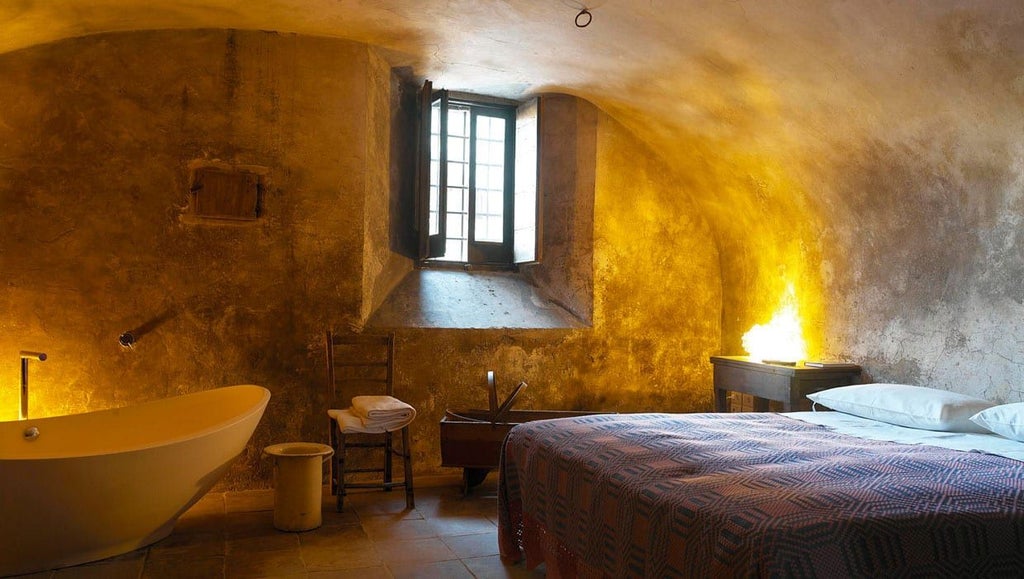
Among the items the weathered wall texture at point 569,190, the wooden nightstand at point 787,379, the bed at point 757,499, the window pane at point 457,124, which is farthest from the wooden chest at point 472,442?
the window pane at point 457,124

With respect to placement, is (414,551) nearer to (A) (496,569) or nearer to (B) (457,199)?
(A) (496,569)

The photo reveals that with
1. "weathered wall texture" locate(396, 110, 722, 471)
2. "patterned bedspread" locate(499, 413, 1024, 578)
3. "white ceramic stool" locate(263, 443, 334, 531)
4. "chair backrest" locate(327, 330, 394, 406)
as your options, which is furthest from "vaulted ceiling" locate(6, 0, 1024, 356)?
"white ceramic stool" locate(263, 443, 334, 531)

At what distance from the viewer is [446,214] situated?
214 inches

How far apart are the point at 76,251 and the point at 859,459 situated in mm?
4134

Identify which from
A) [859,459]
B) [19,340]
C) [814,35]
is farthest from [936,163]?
[19,340]

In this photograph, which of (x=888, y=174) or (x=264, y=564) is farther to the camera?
(x=888, y=174)

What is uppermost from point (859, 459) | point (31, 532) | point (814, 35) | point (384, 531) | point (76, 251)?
point (814, 35)

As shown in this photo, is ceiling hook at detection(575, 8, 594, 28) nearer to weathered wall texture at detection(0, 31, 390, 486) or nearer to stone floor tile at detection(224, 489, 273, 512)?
weathered wall texture at detection(0, 31, 390, 486)

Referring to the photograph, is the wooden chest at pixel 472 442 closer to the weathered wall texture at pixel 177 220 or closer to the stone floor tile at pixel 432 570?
the weathered wall texture at pixel 177 220

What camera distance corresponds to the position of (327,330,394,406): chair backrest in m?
4.60

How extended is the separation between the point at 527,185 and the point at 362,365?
1.92 metres

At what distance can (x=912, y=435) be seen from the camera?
3.12 metres

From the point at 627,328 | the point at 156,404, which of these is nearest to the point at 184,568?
the point at 156,404

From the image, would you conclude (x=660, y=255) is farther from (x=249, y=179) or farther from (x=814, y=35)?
(x=249, y=179)
